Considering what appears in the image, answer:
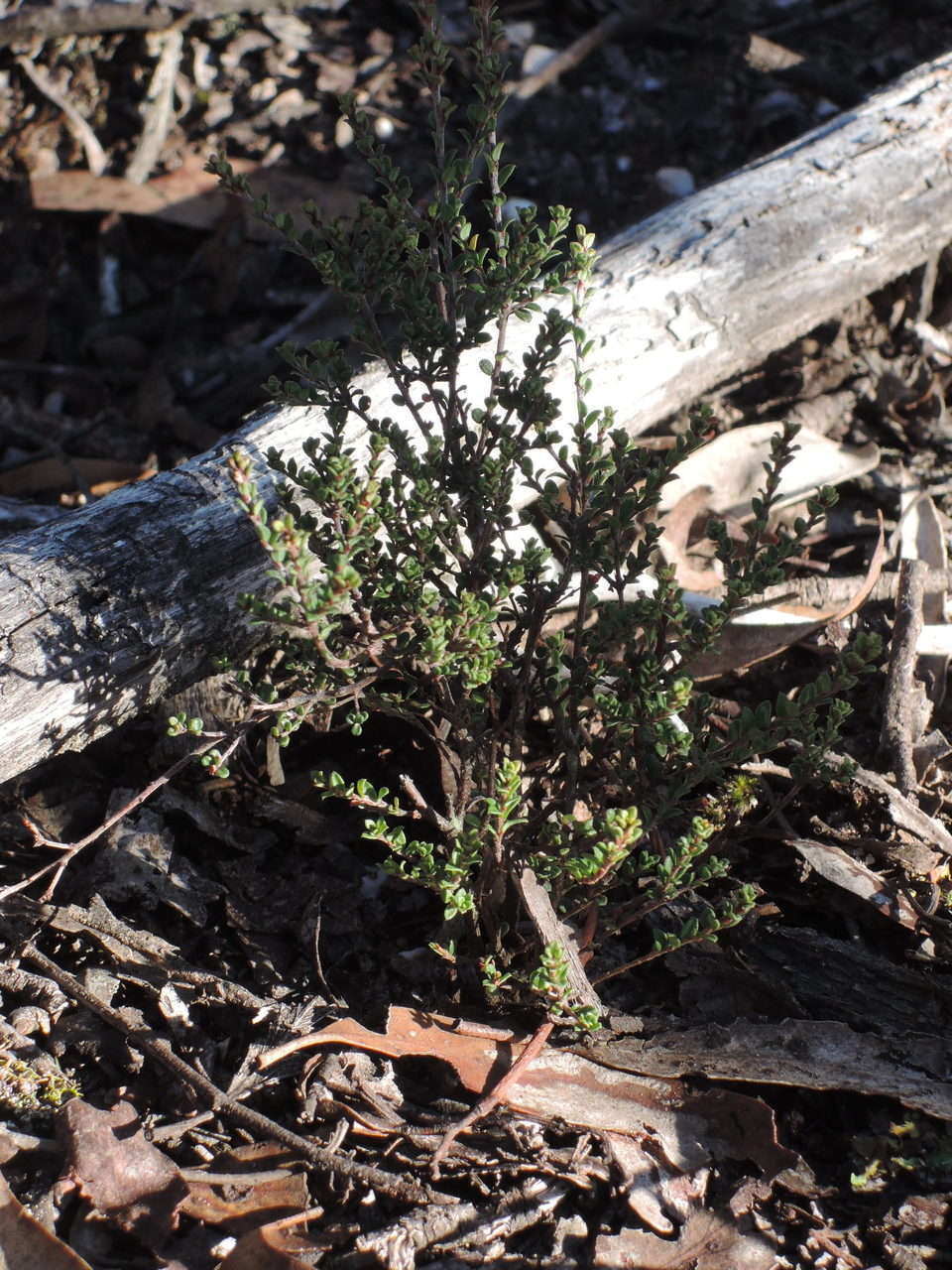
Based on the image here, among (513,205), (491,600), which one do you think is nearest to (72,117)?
(513,205)

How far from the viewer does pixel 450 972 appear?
2.48m

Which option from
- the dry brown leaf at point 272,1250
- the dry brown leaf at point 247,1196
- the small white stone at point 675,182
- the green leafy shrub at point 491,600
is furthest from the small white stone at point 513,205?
the dry brown leaf at point 272,1250

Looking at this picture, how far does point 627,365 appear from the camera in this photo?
339cm

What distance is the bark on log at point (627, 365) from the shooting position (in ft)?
8.24

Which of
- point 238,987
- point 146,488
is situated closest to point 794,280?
point 146,488

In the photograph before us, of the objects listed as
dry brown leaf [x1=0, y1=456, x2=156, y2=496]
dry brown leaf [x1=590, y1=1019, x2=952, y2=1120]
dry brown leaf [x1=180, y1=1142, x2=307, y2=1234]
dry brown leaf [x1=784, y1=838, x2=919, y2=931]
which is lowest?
dry brown leaf [x1=590, y1=1019, x2=952, y2=1120]

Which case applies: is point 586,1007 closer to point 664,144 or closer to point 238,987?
point 238,987

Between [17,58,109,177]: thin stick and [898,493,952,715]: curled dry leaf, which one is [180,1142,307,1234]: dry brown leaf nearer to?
[898,493,952,715]: curled dry leaf

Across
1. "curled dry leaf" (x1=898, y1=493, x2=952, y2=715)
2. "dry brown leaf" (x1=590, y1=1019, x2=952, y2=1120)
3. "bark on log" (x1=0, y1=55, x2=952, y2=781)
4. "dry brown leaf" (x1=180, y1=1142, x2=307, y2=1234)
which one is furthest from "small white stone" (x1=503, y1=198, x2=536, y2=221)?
"dry brown leaf" (x1=180, y1=1142, x2=307, y2=1234)

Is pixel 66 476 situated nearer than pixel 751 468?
No

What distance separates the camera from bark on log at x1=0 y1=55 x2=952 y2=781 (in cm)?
251

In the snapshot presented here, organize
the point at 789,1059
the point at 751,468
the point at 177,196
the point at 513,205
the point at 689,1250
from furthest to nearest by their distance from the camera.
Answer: the point at 177,196, the point at 513,205, the point at 751,468, the point at 789,1059, the point at 689,1250

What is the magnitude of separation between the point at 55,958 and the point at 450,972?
3.06ft

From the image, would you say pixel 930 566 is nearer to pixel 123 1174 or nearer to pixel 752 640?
pixel 752 640
